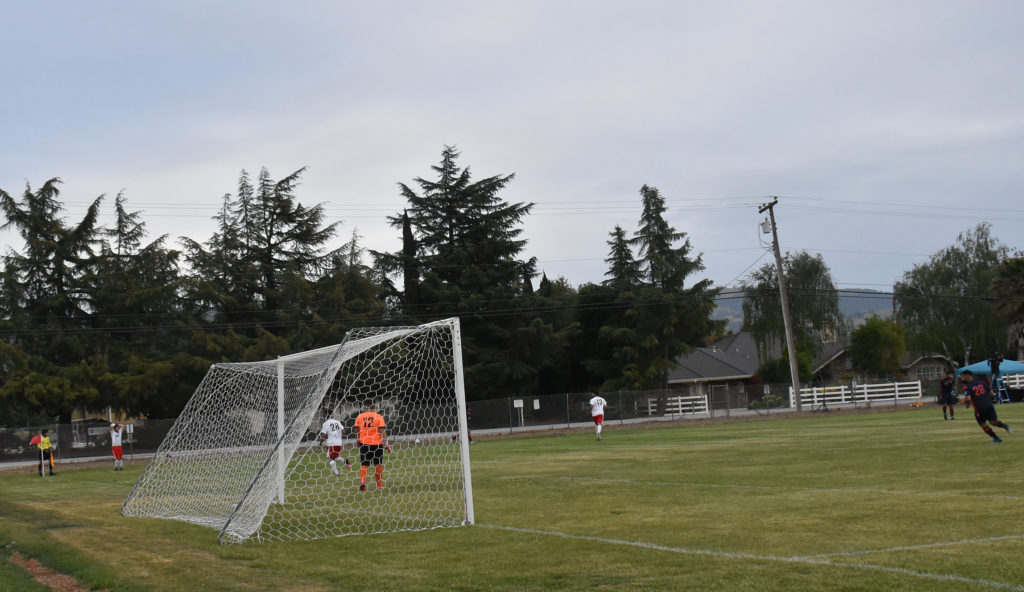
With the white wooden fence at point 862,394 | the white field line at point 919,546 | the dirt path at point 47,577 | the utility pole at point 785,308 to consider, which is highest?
the utility pole at point 785,308

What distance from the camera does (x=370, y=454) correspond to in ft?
53.9

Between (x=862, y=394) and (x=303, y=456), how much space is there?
148 feet

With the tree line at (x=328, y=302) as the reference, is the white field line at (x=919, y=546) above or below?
below

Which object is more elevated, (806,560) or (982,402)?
(982,402)

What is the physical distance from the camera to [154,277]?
53.6 m

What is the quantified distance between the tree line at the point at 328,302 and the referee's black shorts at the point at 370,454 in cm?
3588

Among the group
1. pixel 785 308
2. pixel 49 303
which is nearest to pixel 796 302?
pixel 785 308

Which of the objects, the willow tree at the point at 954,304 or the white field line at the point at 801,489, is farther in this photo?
the willow tree at the point at 954,304

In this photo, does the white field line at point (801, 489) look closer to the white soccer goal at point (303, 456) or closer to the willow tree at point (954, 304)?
the white soccer goal at point (303, 456)

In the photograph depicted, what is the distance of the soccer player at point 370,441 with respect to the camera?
16109 mm

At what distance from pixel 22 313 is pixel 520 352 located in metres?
29.4

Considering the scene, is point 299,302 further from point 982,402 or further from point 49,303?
point 982,402

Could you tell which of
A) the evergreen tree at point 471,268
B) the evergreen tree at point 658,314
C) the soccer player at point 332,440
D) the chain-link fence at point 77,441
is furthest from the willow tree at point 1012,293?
the soccer player at point 332,440

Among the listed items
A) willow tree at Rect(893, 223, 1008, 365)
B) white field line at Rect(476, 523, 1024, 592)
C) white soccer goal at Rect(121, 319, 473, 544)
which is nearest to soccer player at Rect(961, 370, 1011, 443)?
white soccer goal at Rect(121, 319, 473, 544)
